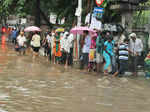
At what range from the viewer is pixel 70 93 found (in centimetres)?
959

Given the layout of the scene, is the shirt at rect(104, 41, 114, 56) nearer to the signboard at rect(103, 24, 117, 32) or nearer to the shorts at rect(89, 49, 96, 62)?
the shorts at rect(89, 49, 96, 62)

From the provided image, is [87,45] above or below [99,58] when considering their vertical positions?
above

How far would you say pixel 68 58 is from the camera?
17672mm

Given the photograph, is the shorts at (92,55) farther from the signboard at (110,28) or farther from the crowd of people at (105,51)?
the signboard at (110,28)

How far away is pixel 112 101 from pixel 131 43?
21.2 feet

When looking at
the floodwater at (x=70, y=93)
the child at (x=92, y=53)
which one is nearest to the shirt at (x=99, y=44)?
the child at (x=92, y=53)

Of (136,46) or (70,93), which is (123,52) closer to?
(136,46)

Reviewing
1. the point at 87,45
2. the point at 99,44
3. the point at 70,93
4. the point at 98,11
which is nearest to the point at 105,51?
the point at 99,44

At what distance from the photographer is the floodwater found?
7855 mm

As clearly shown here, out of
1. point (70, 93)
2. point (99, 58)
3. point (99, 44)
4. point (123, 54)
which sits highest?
point (99, 44)

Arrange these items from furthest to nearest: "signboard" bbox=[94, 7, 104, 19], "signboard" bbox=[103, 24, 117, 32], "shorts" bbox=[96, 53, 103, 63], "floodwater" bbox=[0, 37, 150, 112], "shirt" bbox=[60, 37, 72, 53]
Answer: "shirt" bbox=[60, 37, 72, 53]
"signboard" bbox=[103, 24, 117, 32]
"signboard" bbox=[94, 7, 104, 19]
"shorts" bbox=[96, 53, 103, 63]
"floodwater" bbox=[0, 37, 150, 112]

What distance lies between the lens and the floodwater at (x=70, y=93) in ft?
25.8

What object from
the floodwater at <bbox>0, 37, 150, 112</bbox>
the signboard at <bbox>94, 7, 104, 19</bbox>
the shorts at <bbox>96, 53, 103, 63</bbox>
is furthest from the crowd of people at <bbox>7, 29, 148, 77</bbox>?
the floodwater at <bbox>0, 37, 150, 112</bbox>

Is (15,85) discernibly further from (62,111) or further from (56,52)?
(56,52)
